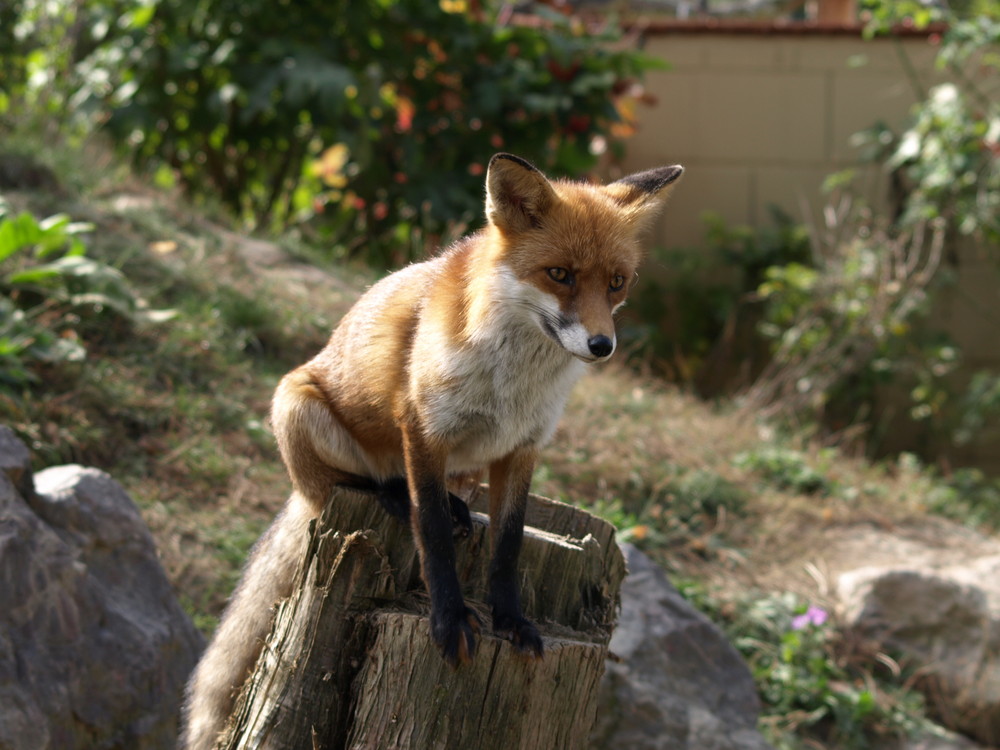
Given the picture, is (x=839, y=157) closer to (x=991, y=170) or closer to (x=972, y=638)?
(x=991, y=170)

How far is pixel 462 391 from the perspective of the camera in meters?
2.94

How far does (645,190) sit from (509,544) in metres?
1.24

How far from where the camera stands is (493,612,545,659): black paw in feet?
9.05

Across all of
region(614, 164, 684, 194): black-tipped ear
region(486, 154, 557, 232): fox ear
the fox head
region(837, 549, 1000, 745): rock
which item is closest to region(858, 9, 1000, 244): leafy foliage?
region(837, 549, 1000, 745): rock

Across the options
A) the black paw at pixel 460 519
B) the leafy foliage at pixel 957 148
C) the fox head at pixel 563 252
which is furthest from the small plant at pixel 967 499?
the fox head at pixel 563 252

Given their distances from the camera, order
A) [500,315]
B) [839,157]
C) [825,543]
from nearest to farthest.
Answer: [500,315], [825,543], [839,157]

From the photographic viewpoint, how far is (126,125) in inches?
297

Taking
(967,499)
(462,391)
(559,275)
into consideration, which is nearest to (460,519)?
(462,391)

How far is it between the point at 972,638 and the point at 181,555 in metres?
4.36

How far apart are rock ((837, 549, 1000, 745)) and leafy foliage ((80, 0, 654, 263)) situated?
4.16m

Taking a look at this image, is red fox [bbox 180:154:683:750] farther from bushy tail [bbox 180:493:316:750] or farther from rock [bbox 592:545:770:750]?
rock [bbox 592:545:770:750]

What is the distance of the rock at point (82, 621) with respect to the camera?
10.9 feet

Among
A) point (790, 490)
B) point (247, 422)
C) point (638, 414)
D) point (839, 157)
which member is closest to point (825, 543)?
point (790, 490)

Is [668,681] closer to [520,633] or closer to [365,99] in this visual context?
[520,633]
